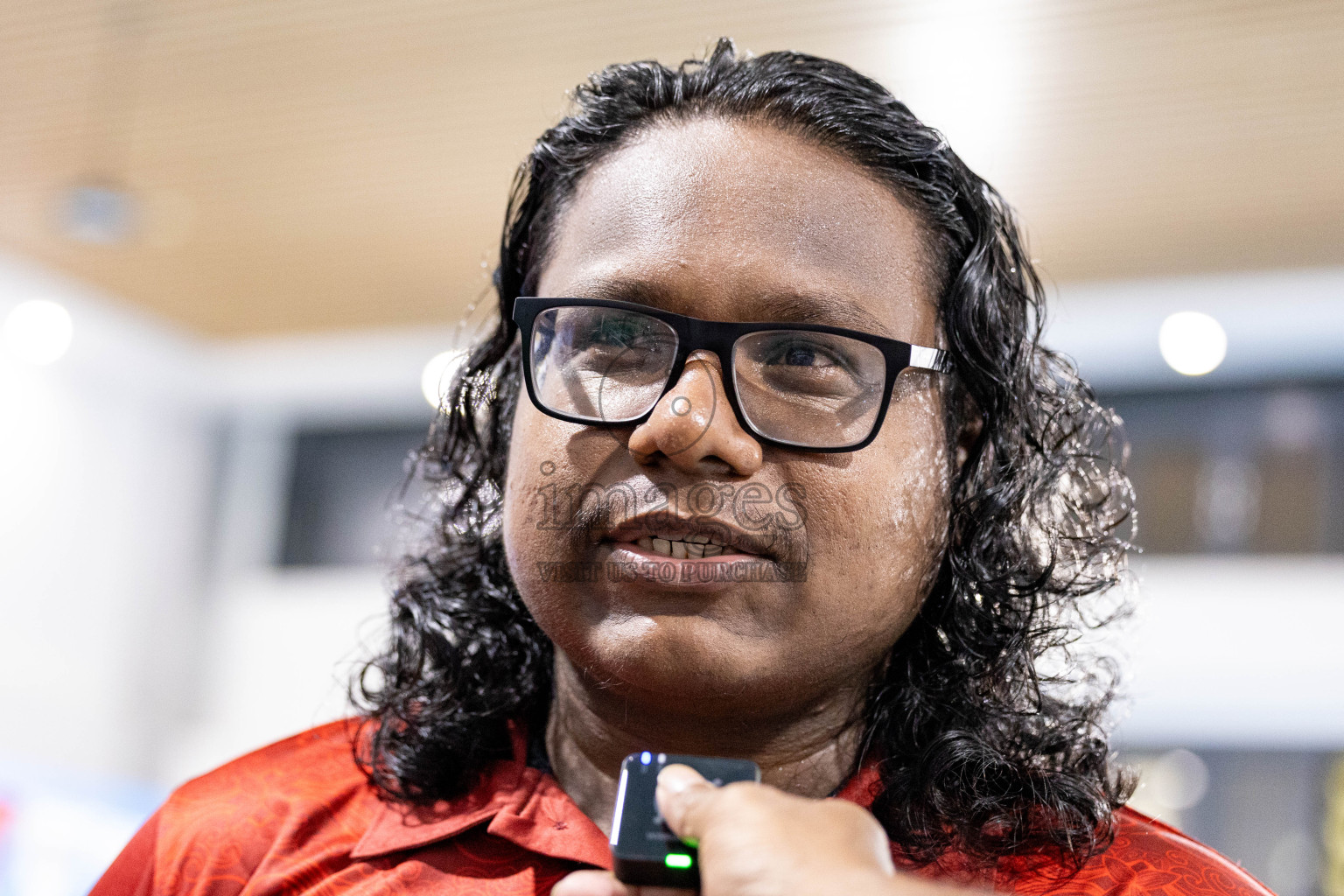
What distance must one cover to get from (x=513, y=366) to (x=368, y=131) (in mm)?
3275

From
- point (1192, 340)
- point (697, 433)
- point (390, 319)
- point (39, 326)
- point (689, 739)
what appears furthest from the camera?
point (390, 319)

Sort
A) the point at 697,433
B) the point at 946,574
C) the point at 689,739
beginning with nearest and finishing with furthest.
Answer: the point at 697,433
the point at 689,739
the point at 946,574

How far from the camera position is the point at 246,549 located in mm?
8016

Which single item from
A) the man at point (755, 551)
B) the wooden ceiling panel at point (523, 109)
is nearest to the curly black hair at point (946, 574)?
the man at point (755, 551)

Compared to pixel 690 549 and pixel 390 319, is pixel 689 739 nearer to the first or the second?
pixel 690 549

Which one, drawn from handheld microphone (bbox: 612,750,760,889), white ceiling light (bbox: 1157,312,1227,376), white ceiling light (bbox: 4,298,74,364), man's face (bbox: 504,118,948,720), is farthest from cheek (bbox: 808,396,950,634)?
white ceiling light (bbox: 4,298,74,364)

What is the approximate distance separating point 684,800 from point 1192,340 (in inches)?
221

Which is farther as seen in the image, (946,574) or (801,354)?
(946,574)

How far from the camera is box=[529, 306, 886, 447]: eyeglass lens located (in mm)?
1050

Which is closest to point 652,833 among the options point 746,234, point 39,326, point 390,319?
point 746,234

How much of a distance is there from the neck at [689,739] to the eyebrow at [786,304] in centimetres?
35

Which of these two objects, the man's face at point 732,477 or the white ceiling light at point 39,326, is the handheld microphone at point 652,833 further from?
the white ceiling light at point 39,326

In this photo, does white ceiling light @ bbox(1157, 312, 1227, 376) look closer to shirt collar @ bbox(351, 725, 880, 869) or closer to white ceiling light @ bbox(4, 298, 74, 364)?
shirt collar @ bbox(351, 725, 880, 869)

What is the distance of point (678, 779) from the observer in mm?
774
